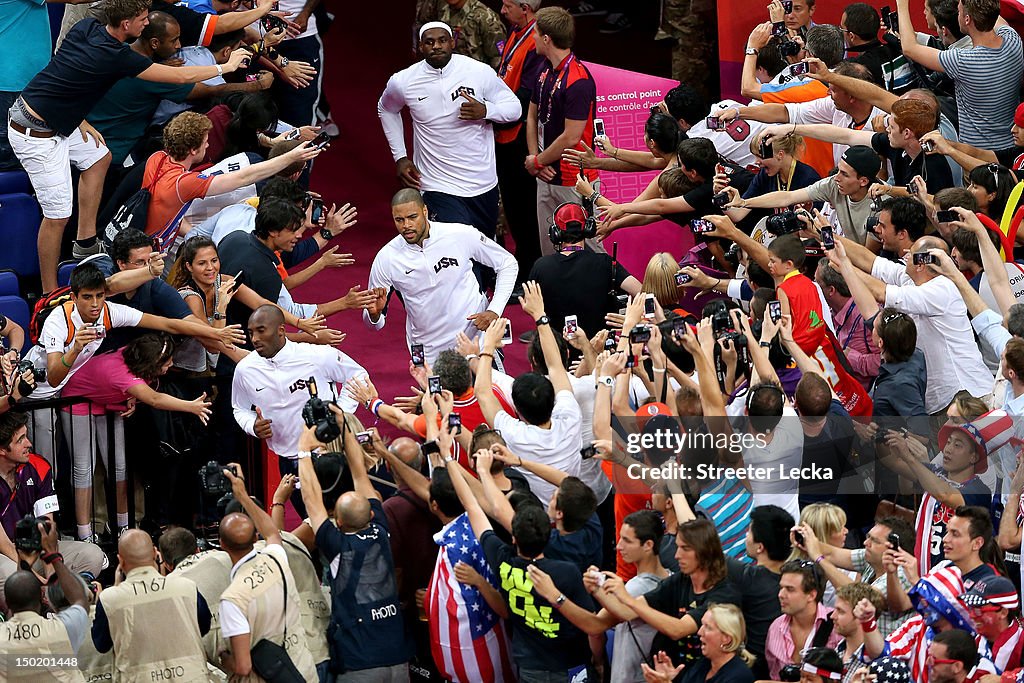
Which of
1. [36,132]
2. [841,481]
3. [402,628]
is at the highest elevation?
[36,132]

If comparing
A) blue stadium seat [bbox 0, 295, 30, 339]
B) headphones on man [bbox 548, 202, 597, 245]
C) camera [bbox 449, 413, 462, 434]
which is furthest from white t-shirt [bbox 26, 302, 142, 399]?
headphones on man [bbox 548, 202, 597, 245]

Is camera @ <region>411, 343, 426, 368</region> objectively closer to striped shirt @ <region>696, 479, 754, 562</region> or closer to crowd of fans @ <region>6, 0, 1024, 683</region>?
crowd of fans @ <region>6, 0, 1024, 683</region>

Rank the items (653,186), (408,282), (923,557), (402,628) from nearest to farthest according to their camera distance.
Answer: (923,557)
(402,628)
(408,282)
(653,186)

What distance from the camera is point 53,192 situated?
29.5 feet

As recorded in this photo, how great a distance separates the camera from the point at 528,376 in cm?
715

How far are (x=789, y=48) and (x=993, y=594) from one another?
4537 mm

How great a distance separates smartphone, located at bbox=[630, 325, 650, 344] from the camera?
7.15m

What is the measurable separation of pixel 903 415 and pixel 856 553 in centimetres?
104

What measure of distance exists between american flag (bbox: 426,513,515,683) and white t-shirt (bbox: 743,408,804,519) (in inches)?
45.7

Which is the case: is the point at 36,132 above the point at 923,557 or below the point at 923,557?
above

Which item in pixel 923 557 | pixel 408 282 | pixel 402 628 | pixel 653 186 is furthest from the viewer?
pixel 653 186

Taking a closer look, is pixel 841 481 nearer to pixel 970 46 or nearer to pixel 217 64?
pixel 970 46

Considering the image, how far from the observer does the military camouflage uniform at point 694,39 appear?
38.0ft

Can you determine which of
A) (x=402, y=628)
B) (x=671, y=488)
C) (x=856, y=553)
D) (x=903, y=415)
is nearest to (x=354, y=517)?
(x=402, y=628)
